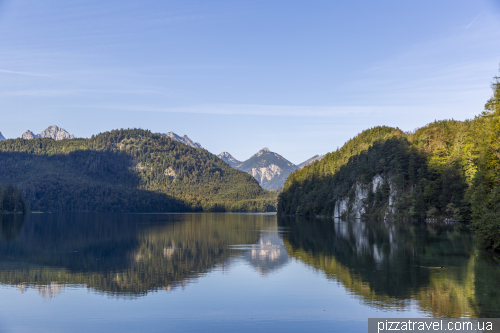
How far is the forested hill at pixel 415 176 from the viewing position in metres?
54.9

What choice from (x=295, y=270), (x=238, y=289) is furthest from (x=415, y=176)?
(x=238, y=289)

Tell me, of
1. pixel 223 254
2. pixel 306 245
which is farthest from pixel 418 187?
pixel 223 254

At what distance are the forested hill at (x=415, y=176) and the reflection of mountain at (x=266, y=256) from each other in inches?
829

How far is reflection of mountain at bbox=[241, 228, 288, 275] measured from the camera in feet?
117

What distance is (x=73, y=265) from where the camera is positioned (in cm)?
3572

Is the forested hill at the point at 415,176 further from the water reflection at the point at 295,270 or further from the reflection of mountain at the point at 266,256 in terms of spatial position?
the reflection of mountain at the point at 266,256

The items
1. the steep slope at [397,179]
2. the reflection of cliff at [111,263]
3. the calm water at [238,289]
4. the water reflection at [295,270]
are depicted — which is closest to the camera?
the calm water at [238,289]

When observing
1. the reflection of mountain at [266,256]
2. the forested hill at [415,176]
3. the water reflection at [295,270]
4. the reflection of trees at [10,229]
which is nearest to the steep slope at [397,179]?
the forested hill at [415,176]

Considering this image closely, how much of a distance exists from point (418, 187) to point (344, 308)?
98.9 m

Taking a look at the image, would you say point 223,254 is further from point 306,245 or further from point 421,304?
point 421,304

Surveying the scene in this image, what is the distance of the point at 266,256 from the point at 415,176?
91636 mm

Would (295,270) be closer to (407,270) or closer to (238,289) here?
(238,289)

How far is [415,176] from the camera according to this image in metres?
121

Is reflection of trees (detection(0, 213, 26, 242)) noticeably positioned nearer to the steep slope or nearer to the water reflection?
the water reflection
